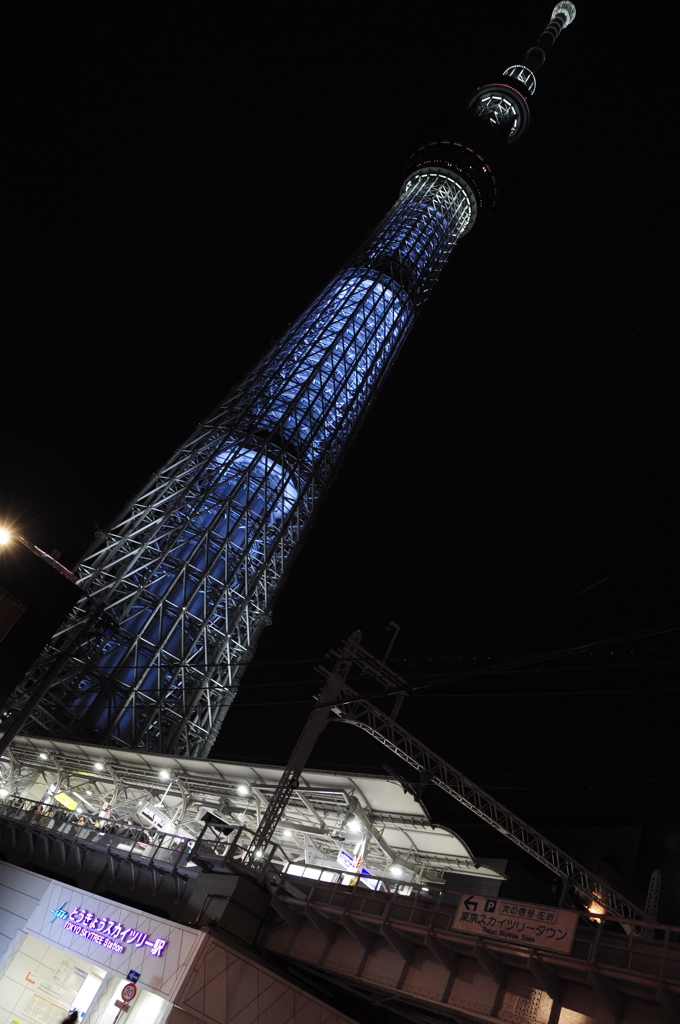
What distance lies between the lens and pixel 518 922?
56.1 ft

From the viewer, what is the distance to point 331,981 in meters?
21.7

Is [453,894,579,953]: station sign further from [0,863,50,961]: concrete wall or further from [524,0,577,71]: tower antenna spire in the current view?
[524,0,577,71]: tower antenna spire

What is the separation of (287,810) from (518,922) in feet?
59.5

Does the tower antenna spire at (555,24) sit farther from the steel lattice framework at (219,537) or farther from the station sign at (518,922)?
the station sign at (518,922)

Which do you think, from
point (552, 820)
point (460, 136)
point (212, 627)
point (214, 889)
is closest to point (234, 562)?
point (212, 627)

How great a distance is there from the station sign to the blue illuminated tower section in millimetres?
20552

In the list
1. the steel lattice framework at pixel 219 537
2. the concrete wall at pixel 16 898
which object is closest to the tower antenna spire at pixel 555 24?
the steel lattice framework at pixel 219 537

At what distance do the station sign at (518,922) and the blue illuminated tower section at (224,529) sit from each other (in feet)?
67.4

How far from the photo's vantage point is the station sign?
16.2m

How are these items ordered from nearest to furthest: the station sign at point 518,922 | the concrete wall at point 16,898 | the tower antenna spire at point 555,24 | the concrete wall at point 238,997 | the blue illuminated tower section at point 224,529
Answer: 1. the station sign at point 518,922
2. the concrete wall at point 238,997
3. the concrete wall at point 16,898
4. the blue illuminated tower section at point 224,529
5. the tower antenna spire at point 555,24

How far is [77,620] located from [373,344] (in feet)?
122

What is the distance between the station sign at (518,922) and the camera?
53.0ft

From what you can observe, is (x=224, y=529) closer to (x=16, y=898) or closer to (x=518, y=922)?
(x=16, y=898)

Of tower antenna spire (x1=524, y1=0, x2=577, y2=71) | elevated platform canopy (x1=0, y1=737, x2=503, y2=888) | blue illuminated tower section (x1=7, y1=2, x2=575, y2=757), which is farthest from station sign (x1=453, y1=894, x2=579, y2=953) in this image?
tower antenna spire (x1=524, y1=0, x2=577, y2=71)
